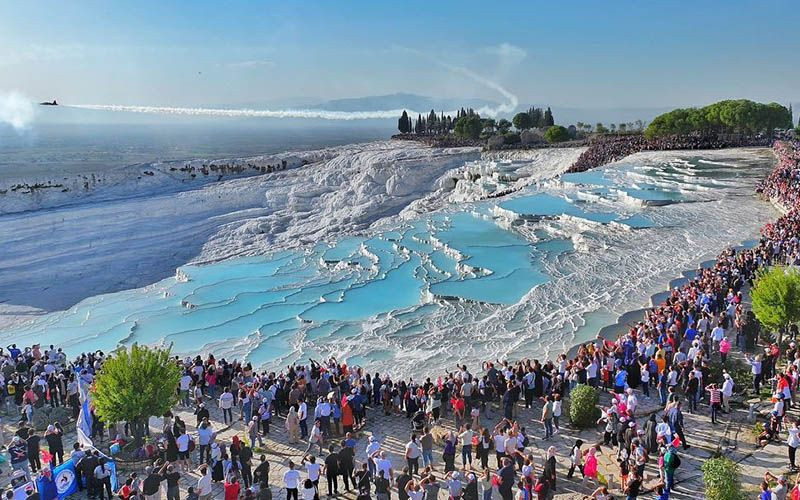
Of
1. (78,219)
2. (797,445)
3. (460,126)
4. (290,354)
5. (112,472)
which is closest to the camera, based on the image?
(797,445)

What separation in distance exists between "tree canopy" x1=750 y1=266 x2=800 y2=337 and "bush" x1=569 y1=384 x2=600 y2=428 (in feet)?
19.0

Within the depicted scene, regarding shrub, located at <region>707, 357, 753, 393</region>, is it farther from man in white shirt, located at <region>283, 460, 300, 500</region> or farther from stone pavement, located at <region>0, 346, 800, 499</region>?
man in white shirt, located at <region>283, 460, 300, 500</region>

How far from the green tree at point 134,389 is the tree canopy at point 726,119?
8535 cm

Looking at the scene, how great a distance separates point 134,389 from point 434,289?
1585 centimetres

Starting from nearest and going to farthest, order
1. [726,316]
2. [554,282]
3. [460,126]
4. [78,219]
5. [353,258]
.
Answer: [726,316], [554,282], [353,258], [78,219], [460,126]

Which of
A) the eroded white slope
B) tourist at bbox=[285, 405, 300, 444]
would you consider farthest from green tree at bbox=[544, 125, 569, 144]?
tourist at bbox=[285, 405, 300, 444]

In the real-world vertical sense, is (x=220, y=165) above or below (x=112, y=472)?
above

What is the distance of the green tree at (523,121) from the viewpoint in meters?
113

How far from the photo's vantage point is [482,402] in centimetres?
1445

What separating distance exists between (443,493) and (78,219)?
4737 centimetres

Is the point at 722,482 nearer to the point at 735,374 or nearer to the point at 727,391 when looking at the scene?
the point at 727,391

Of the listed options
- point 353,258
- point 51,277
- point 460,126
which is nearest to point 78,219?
point 51,277

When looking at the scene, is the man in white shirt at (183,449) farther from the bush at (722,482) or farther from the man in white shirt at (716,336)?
the man in white shirt at (716,336)

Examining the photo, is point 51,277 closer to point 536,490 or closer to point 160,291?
point 160,291
